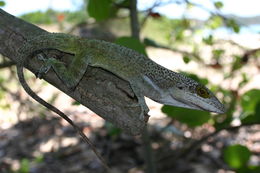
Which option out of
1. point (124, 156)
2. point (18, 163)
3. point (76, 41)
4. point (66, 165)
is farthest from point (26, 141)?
point (76, 41)

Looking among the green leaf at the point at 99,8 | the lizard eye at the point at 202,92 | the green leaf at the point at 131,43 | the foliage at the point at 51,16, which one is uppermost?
the foliage at the point at 51,16

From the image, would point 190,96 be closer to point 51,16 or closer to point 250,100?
point 250,100

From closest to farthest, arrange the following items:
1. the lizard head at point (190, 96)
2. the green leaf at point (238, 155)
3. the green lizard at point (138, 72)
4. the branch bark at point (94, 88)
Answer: the branch bark at point (94, 88) < the green lizard at point (138, 72) < the lizard head at point (190, 96) < the green leaf at point (238, 155)

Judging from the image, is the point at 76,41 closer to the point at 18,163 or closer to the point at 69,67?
the point at 69,67

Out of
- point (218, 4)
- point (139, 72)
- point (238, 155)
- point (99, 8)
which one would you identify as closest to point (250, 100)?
point (238, 155)

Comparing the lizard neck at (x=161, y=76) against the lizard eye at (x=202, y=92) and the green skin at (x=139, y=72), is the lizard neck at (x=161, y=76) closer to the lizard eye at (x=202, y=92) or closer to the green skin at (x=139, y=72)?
the green skin at (x=139, y=72)

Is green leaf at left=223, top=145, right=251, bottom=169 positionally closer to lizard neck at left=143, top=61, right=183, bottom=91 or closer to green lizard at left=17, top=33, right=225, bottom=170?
green lizard at left=17, top=33, right=225, bottom=170

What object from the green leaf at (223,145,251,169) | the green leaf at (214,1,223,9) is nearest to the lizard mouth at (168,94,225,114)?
the green leaf at (223,145,251,169)

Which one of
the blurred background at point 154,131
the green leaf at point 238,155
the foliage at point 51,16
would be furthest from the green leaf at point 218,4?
the foliage at point 51,16
